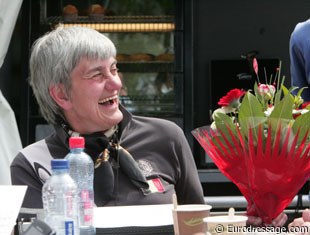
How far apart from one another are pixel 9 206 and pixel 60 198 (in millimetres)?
138

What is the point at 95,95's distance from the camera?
2.49m

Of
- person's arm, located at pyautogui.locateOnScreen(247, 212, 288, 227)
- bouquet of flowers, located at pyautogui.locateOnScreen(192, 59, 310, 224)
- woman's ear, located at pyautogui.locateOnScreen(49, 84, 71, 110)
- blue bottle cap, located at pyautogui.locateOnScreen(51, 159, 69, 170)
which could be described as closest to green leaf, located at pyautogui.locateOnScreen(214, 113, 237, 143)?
bouquet of flowers, located at pyautogui.locateOnScreen(192, 59, 310, 224)

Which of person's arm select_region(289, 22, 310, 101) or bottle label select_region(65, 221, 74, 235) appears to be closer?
bottle label select_region(65, 221, 74, 235)

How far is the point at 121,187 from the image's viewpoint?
8.03 ft

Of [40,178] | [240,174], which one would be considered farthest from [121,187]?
[240,174]

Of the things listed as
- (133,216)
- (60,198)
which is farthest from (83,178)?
(60,198)

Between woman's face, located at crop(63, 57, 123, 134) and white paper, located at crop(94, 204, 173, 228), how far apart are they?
0.37 m

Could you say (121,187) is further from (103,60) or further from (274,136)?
(274,136)

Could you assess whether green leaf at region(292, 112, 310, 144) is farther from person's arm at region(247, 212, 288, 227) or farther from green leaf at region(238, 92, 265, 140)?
person's arm at region(247, 212, 288, 227)

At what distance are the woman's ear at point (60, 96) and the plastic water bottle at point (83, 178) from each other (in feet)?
0.95

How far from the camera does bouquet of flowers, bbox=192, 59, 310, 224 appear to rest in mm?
Answer: 1785

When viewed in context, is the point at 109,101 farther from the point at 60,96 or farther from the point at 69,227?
the point at 69,227

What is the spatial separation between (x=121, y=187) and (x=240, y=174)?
2.19 ft

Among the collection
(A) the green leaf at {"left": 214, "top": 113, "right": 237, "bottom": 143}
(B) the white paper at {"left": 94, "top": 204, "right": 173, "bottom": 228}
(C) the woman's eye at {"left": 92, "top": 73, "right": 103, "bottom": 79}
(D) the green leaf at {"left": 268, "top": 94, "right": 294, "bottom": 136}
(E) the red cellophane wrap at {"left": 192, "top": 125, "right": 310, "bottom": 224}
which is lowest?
(B) the white paper at {"left": 94, "top": 204, "right": 173, "bottom": 228}
